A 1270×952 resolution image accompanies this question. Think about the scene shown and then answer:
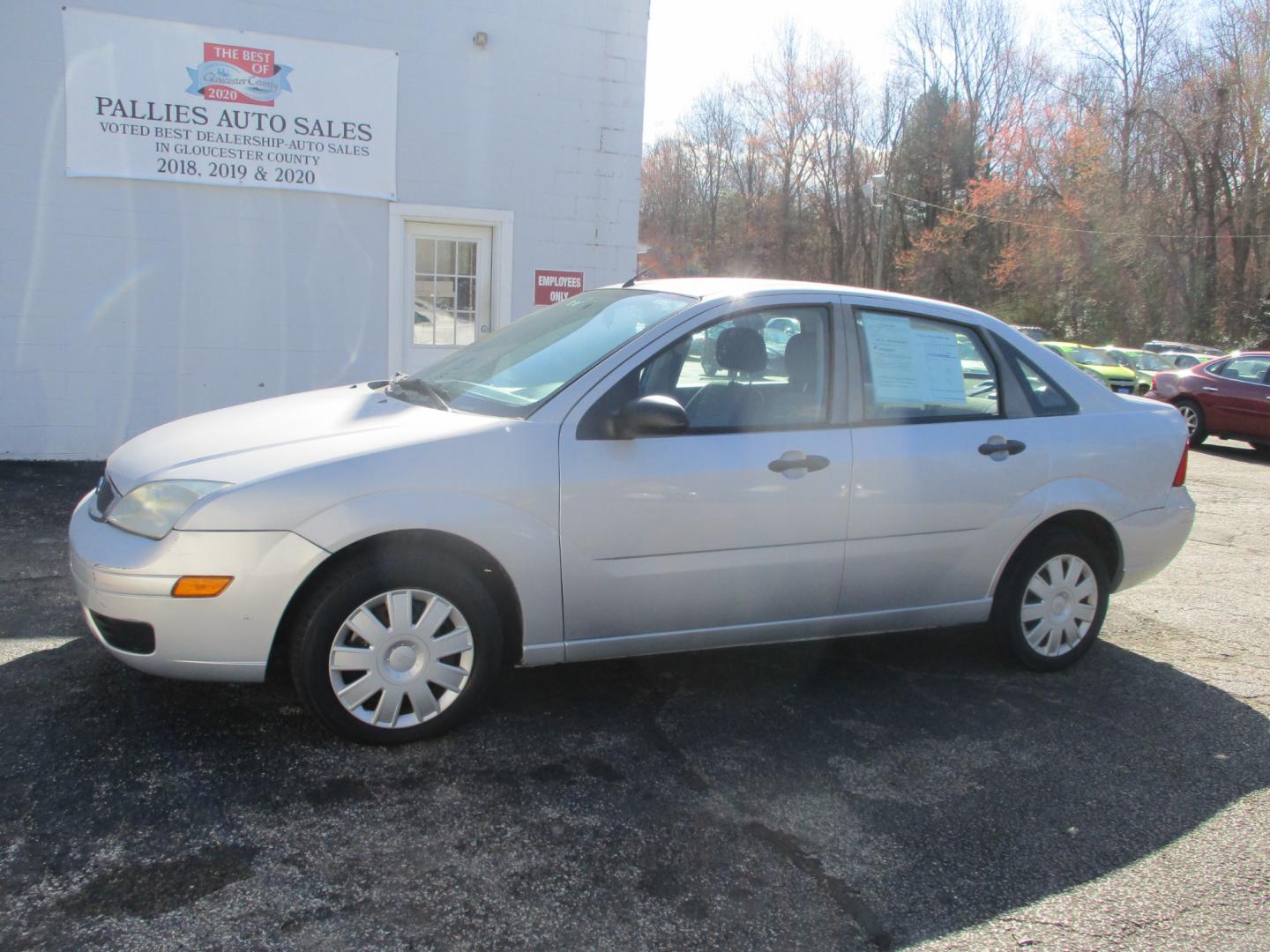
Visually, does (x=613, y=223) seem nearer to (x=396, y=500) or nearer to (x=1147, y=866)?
(x=396, y=500)

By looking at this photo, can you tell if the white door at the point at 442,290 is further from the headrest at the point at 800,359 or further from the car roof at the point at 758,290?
the headrest at the point at 800,359

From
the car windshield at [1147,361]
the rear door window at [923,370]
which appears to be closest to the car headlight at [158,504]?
the rear door window at [923,370]

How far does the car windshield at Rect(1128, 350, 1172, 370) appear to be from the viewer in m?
21.7

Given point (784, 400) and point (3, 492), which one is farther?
point (3, 492)

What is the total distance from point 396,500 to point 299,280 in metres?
5.79

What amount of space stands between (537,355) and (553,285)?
17.2 feet

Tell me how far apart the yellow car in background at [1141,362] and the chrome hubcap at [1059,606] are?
59.2 feet

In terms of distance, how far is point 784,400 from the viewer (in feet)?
12.8

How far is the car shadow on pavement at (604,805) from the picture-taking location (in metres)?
2.54

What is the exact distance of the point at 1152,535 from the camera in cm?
452

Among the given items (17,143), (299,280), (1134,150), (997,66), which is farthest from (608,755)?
(997,66)

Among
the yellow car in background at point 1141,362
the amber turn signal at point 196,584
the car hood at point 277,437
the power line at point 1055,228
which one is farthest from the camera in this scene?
the power line at point 1055,228

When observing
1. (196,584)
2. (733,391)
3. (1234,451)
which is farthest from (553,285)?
(1234,451)

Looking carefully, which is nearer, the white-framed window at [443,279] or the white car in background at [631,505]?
the white car in background at [631,505]
